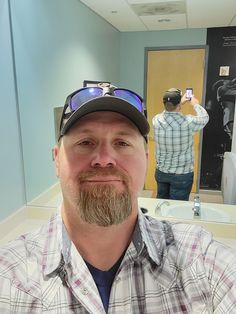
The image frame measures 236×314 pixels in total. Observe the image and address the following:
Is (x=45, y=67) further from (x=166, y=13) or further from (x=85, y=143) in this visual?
(x=85, y=143)

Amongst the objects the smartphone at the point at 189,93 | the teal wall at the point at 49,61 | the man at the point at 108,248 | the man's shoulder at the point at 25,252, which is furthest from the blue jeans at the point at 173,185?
the man's shoulder at the point at 25,252

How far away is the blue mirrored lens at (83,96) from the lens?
2.35 feet

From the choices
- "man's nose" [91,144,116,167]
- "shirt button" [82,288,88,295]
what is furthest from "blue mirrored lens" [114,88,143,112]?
"shirt button" [82,288,88,295]

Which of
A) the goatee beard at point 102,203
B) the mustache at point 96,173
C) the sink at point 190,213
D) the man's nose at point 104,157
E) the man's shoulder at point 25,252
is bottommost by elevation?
the sink at point 190,213

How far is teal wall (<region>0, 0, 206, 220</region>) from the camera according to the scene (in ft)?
5.20

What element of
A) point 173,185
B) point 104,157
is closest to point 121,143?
point 104,157

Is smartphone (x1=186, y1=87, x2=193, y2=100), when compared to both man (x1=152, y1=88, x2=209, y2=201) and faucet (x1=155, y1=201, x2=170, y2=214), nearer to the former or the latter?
man (x1=152, y1=88, x2=209, y2=201)

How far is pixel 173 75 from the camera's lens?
1624 mm

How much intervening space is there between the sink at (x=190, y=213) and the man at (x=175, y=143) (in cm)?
6

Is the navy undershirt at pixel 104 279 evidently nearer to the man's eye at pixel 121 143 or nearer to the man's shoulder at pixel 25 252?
the man's shoulder at pixel 25 252

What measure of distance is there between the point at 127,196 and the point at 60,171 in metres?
0.17

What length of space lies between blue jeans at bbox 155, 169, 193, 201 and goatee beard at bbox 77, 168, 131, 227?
1.06 m

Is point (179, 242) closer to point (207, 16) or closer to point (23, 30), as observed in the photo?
point (207, 16)

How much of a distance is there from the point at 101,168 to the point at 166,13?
48.0 inches
